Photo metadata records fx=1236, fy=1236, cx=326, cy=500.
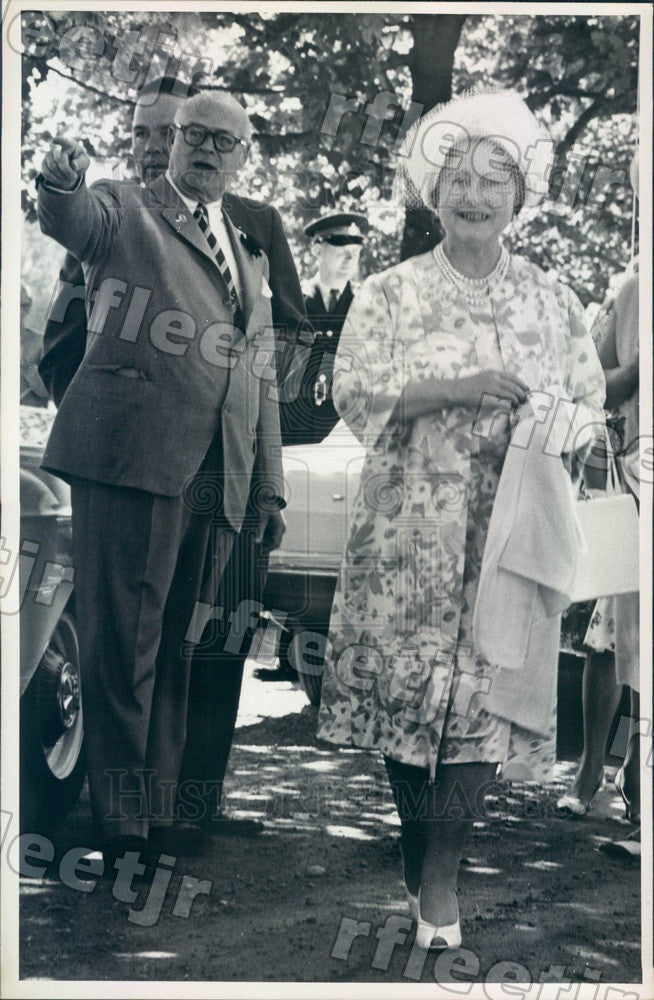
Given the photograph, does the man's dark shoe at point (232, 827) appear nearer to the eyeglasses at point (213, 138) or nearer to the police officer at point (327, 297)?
the police officer at point (327, 297)

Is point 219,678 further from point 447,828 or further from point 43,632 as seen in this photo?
point 447,828

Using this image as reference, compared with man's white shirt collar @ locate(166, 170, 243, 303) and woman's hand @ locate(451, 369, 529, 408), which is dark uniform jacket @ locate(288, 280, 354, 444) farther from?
woman's hand @ locate(451, 369, 529, 408)

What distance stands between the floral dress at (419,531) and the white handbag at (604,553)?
0.36 meters

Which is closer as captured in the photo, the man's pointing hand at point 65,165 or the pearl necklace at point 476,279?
the man's pointing hand at point 65,165

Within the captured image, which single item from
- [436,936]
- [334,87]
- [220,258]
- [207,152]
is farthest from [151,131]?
[436,936]

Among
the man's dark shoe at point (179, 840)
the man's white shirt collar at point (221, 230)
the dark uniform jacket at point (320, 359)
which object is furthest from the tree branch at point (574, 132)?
the man's dark shoe at point (179, 840)

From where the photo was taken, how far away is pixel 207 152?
4.30 metres

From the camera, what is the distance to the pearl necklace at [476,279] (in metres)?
4.34

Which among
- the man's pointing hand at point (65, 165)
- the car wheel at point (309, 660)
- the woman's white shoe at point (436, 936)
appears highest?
the man's pointing hand at point (65, 165)

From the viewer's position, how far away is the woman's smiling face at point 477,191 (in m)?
4.30

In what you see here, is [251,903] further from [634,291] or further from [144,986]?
[634,291]

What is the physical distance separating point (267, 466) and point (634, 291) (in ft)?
4.72

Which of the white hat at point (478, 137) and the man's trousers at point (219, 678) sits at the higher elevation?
the white hat at point (478, 137)

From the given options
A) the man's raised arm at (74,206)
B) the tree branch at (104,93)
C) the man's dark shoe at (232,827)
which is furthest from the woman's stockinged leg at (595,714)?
the tree branch at (104,93)
